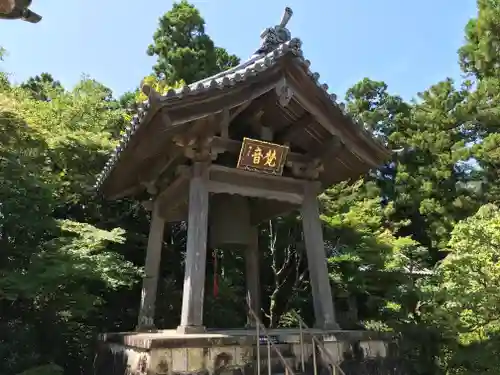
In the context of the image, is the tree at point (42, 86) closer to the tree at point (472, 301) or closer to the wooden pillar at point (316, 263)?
the wooden pillar at point (316, 263)

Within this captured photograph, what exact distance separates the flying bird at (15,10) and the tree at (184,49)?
51.0 ft

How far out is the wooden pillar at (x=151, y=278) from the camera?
7621mm

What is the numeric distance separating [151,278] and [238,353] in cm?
298

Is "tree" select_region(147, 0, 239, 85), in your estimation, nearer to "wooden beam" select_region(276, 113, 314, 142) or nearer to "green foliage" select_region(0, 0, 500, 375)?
"green foliage" select_region(0, 0, 500, 375)

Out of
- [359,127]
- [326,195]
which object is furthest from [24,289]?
[326,195]

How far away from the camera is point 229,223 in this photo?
7738mm

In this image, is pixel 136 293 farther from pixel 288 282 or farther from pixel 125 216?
pixel 288 282

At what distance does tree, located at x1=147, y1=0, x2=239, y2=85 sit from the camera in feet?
64.0

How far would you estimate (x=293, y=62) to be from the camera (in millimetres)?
6613

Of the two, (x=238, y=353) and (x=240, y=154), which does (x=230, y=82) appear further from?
(x=238, y=353)

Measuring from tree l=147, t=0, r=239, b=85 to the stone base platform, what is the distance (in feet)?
48.2

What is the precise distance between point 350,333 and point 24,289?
4719 mm

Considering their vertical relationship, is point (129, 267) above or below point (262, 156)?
below

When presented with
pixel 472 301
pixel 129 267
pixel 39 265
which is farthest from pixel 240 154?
pixel 472 301
